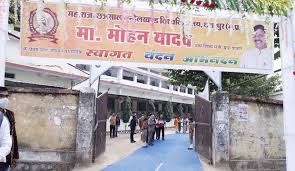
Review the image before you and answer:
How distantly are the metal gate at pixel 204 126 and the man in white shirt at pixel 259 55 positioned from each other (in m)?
1.65

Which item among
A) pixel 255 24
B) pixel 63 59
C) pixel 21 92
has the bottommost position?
pixel 21 92

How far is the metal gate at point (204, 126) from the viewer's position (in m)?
11.4

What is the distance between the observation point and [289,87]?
5895 millimetres

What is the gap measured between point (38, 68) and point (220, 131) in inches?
392

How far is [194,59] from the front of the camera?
10.6 metres

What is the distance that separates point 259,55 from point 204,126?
9.52ft

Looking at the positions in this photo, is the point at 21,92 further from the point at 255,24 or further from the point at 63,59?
the point at 255,24

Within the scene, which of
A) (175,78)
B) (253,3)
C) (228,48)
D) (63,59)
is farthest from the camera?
(175,78)

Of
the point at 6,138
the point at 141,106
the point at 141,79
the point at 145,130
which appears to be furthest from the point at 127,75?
the point at 6,138

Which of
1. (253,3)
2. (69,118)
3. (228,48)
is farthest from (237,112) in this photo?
(253,3)

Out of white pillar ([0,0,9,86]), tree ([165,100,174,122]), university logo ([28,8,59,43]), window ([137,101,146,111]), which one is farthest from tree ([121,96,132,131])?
white pillar ([0,0,9,86])

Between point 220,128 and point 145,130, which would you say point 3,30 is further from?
point 145,130

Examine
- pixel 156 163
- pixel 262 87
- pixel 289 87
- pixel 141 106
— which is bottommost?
pixel 156 163

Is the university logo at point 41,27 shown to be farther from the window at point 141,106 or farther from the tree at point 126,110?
the window at point 141,106
